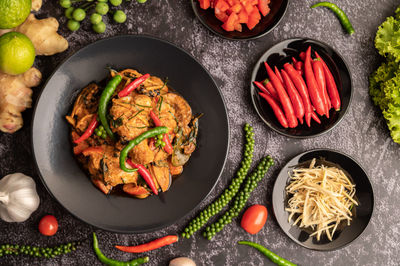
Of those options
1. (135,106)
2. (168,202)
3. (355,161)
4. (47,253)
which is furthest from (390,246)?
(47,253)

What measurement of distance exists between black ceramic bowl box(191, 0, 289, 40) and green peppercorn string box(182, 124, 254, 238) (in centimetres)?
87

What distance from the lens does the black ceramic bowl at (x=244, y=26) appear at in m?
3.55

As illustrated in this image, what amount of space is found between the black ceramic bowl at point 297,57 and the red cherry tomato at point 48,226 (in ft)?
7.03

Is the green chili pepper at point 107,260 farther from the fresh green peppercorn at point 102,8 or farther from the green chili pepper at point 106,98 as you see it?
the fresh green peppercorn at point 102,8

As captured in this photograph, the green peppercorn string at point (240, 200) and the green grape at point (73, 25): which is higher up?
the green grape at point (73, 25)

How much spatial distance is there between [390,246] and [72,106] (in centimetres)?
351

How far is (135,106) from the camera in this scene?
3.08 m

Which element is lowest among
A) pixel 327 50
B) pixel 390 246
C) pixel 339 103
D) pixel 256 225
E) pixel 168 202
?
pixel 390 246

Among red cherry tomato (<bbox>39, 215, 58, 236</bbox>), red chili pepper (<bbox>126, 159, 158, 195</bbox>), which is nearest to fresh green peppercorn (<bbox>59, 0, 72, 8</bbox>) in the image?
red chili pepper (<bbox>126, 159, 158, 195</bbox>)

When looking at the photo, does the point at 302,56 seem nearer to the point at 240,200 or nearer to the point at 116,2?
the point at 240,200

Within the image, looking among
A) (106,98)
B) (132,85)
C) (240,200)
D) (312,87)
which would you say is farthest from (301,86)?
(106,98)

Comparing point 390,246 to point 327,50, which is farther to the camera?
point 390,246

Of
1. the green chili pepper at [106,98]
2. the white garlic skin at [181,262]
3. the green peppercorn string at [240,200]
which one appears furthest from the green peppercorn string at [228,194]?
the green chili pepper at [106,98]

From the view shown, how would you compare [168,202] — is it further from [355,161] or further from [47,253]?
[355,161]
